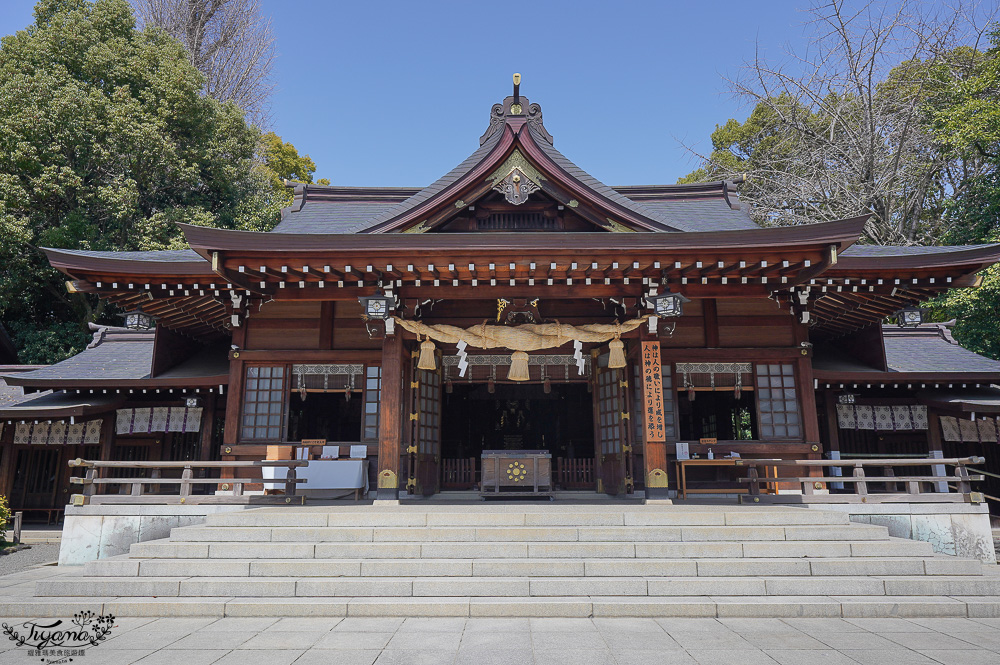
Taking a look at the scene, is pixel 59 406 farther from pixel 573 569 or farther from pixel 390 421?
pixel 573 569

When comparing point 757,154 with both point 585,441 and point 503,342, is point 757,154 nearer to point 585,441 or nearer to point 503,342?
point 585,441

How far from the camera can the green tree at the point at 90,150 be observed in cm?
2045

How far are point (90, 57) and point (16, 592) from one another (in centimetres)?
2236

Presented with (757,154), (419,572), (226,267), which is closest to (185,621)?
(419,572)

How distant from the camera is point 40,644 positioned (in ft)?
16.8

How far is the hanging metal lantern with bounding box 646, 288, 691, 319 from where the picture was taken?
31.8 feet

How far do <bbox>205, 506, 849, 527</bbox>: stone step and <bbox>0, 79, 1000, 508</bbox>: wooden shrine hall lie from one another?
1890 millimetres

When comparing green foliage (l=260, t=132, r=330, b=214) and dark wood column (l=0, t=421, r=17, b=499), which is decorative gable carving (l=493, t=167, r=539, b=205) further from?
green foliage (l=260, t=132, r=330, b=214)

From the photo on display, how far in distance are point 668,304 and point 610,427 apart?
11.2ft

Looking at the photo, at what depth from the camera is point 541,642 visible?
510 cm

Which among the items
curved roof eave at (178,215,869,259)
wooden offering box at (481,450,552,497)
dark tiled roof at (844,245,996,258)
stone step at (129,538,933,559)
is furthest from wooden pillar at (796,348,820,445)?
wooden offering box at (481,450,552,497)

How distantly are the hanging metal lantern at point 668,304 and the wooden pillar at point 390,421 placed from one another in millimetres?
4517

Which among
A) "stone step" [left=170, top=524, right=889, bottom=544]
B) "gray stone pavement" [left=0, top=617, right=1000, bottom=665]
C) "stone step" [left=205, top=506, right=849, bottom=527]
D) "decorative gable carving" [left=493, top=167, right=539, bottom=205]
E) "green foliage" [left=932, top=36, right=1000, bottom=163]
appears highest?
"green foliage" [left=932, top=36, right=1000, bottom=163]

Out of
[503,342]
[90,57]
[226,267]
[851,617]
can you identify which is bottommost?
[851,617]
